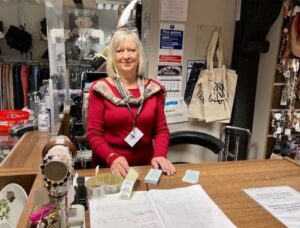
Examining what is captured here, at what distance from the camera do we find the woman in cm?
146

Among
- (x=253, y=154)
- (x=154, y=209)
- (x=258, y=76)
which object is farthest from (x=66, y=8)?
(x=154, y=209)

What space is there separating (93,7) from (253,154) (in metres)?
2.45

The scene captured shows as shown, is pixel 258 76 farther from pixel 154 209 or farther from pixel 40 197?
pixel 40 197

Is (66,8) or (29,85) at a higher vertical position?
(66,8)

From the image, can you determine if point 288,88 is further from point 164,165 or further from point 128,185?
point 128,185

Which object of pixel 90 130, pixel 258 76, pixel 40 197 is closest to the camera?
pixel 40 197

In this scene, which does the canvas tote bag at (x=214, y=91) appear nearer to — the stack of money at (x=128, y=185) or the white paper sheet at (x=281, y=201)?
the white paper sheet at (x=281, y=201)

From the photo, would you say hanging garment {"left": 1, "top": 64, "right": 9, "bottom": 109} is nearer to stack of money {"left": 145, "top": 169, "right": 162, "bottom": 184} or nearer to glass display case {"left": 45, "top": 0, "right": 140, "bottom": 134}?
glass display case {"left": 45, "top": 0, "right": 140, "bottom": 134}

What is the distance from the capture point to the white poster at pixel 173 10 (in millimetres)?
2270

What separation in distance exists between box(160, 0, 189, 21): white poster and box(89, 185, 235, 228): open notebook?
164cm

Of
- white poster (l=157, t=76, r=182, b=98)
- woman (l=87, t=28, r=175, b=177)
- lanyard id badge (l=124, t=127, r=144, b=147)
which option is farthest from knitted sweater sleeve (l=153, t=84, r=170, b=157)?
white poster (l=157, t=76, r=182, b=98)

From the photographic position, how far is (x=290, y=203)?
101cm

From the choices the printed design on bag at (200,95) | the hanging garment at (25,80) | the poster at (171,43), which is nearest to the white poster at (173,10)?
the poster at (171,43)

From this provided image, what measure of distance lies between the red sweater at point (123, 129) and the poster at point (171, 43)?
0.87 meters
